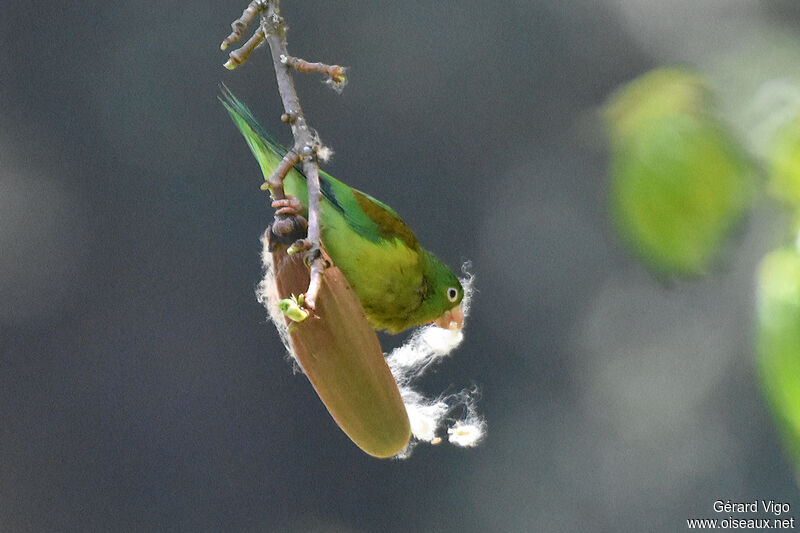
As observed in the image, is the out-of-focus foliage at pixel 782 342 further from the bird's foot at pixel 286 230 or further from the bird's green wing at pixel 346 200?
the bird's green wing at pixel 346 200

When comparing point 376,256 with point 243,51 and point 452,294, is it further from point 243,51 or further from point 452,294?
point 243,51

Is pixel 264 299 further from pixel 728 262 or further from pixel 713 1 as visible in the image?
pixel 713 1

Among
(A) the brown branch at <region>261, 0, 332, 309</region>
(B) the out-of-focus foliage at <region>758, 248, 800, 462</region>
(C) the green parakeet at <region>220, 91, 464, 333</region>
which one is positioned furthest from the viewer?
(C) the green parakeet at <region>220, 91, 464, 333</region>

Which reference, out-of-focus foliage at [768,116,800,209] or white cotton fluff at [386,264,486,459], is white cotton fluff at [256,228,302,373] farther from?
out-of-focus foliage at [768,116,800,209]

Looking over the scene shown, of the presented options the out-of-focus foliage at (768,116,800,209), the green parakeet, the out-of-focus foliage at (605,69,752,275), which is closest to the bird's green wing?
the green parakeet

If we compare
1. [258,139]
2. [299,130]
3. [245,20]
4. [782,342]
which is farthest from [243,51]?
[782,342]

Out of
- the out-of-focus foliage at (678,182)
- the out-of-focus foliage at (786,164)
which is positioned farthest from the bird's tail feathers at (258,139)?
the out-of-focus foliage at (786,164)
